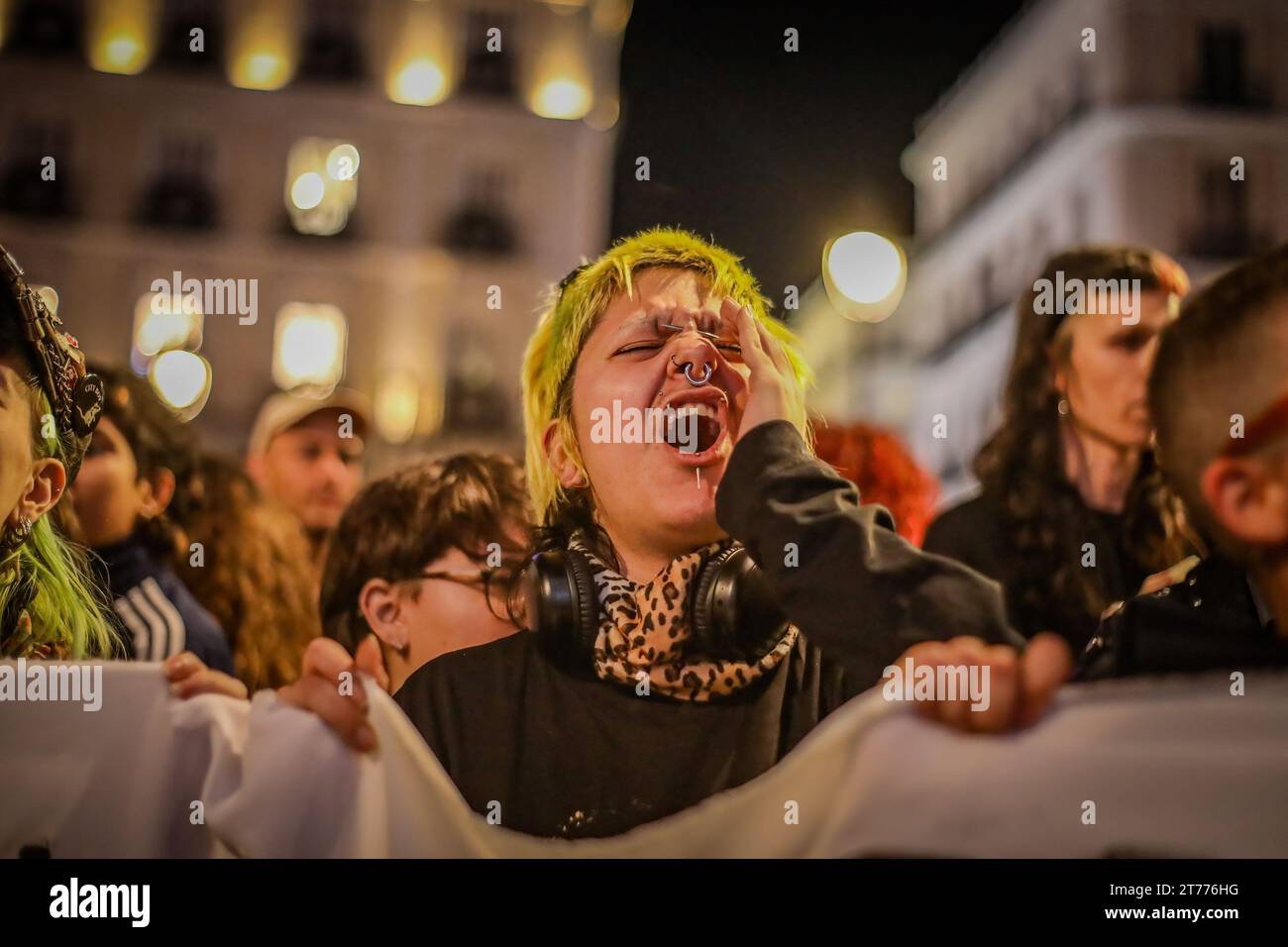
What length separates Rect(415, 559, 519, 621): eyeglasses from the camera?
95.9 inches

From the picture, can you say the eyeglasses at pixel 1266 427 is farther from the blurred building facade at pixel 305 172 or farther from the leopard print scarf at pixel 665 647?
the blurred building facade at pixel 305 172

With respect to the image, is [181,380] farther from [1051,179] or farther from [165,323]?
[1051,179]

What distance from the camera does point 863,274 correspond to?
8.51 ft

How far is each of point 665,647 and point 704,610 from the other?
0.10 meters

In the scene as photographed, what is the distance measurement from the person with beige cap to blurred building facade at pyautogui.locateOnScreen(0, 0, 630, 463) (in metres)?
0.05

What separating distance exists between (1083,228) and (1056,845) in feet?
3.97

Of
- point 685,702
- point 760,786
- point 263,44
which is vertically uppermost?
point 263,44

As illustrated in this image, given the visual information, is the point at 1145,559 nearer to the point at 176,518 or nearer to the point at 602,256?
the point at 602,256

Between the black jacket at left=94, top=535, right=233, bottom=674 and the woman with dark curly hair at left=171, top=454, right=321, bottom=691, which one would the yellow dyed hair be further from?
the black jacket at left=94, top=535, right=233, bottom=674

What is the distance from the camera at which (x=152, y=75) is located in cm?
264

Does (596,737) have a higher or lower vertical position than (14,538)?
lower

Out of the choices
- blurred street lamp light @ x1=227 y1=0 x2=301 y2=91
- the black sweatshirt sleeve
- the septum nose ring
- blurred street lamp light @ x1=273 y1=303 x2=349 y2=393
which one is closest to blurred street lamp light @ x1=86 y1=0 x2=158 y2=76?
blurred street lamp light @ x1=227 y1=0 x2=301 y2=91

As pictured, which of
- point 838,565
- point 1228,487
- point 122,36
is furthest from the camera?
point 122,36

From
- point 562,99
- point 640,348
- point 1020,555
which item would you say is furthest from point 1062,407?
point 562,99
